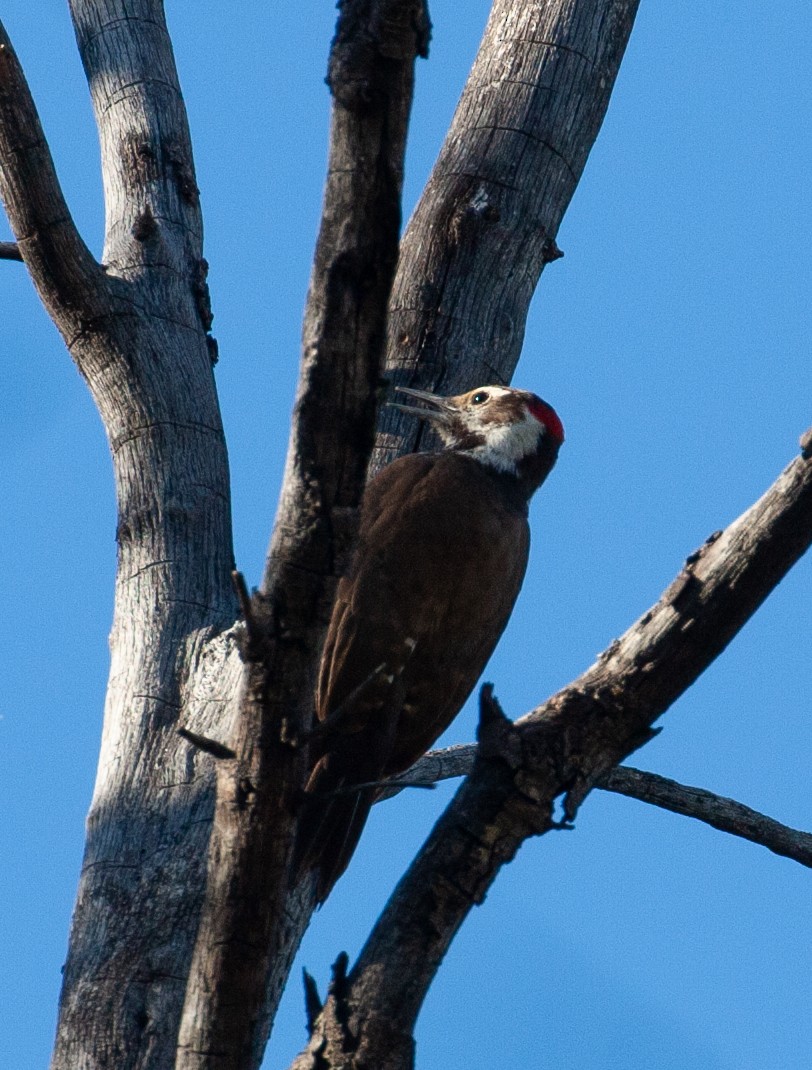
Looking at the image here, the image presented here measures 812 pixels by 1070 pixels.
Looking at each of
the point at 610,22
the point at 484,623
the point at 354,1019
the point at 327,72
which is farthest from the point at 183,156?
the point at 354,1019

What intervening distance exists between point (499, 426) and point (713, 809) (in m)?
1.78

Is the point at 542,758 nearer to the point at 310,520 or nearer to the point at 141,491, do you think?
the point at 310,520

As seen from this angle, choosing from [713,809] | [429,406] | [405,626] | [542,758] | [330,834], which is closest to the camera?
[542,758]

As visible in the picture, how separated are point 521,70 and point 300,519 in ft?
12.0

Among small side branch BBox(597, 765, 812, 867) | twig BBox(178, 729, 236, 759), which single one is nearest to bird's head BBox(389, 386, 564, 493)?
small side branch BBox(597, 765, 812, 867)

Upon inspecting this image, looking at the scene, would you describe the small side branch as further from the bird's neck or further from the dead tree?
the bird's neck

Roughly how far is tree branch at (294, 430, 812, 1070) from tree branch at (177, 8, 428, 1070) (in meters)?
0.23

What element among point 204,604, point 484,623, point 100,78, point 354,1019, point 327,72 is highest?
point 100,78

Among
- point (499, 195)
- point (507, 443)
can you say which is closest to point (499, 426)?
point (507, 443)

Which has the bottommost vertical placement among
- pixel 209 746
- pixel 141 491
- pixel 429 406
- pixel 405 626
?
pixel 209 746

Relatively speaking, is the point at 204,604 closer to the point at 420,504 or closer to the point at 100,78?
the point at 420,504

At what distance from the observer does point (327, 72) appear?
2.46 m

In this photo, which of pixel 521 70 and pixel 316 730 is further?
pixel 521 70

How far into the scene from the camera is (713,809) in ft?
15.5
